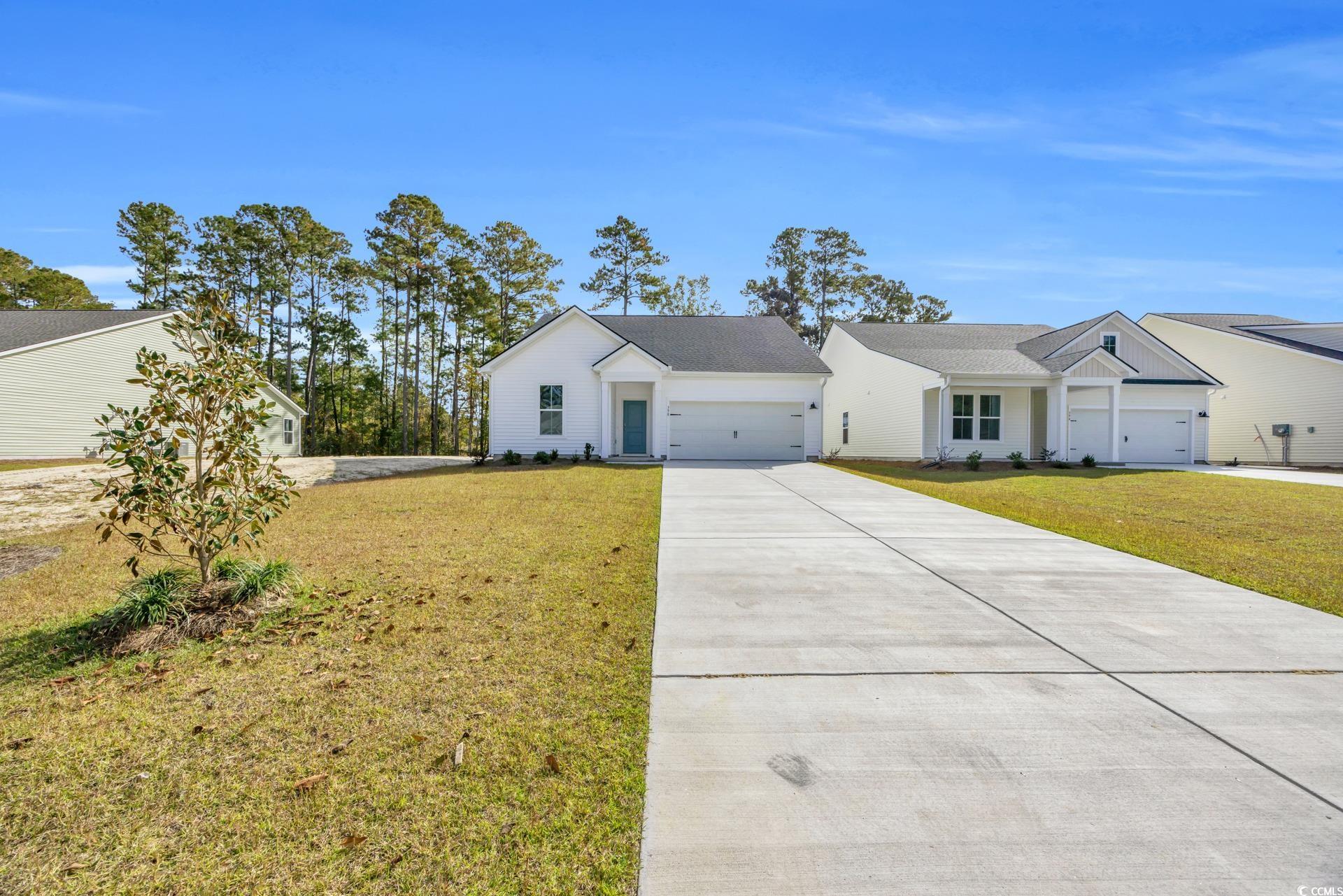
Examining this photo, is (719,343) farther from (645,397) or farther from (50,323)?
(50,323)

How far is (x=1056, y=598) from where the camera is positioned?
5.03 m

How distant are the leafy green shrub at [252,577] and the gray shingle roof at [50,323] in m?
23.4

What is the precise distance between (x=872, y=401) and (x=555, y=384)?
12213 mm

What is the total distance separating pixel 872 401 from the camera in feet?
76.5

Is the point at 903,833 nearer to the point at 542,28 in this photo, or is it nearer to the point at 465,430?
the point at 542,28

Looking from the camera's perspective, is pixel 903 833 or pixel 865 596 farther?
pixel 865 596

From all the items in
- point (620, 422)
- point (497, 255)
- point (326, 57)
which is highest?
point (497, 255)

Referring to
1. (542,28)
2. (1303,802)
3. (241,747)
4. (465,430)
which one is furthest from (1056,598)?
(465,430)

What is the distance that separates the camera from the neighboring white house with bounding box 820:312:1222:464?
19.8 m

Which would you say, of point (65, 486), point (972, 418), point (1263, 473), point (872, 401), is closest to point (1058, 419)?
point (972, 418)

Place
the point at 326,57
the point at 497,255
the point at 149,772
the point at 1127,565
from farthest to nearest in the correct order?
the point at 497,255 → the point at 326,57 → the point at 1127,565 → the point at 149,772

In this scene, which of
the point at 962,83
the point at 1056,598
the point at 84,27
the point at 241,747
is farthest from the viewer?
the point at 962,83

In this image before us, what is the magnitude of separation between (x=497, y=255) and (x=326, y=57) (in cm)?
2385

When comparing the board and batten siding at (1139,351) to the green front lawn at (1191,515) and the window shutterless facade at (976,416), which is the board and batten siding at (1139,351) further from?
the green front lawn at (1191,515)
